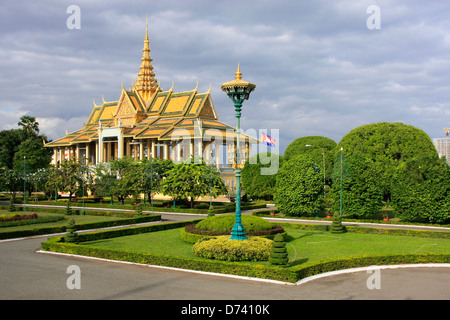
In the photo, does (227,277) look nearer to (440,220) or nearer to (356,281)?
(356,281)

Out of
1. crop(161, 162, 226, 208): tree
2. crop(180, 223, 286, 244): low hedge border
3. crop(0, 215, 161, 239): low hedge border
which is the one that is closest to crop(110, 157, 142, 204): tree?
crop(161, 162, 226, 208): tree

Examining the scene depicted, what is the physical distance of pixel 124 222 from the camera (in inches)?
1255

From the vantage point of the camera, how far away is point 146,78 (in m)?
76.3

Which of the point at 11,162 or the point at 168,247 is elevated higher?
the point at 11,162

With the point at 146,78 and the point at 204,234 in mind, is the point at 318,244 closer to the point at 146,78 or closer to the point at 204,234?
the point at 204,234

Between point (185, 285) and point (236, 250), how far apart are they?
13.2 feet

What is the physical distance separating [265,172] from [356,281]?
37.2 m

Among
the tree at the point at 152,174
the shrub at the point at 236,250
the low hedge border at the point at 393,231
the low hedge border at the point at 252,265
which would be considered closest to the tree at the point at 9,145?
the tree at the point at 152,174

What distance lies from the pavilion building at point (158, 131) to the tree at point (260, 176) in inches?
130

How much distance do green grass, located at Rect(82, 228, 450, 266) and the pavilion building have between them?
2941 cm

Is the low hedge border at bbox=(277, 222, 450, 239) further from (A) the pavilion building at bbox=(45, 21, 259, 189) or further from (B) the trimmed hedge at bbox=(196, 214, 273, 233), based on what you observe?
(A) the pavilion building at bbox=(45, 21, 259, 189)

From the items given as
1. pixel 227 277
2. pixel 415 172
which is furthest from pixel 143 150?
pixel 227 277

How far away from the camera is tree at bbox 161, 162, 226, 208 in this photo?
1662 inches

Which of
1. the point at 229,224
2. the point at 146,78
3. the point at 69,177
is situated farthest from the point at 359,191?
the point at 146,78
